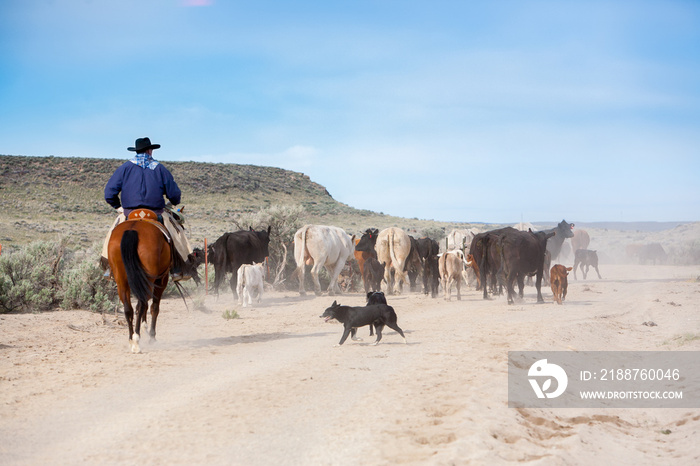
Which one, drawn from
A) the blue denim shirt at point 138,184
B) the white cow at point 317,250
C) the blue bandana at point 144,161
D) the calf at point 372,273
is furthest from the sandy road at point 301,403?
the white cow at point 317,250

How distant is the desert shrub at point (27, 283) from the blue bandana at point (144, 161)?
6.42m

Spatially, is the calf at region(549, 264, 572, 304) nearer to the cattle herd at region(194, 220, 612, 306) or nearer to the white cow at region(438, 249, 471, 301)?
the cattle herd at region(194, 220, 612, 306)

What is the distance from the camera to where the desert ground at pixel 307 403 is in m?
4.73

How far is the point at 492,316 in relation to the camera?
13711 mm

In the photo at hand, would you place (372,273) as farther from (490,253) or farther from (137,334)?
(137,334)

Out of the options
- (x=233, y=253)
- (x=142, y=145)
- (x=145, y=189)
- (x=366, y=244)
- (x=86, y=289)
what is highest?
(x=142, y=145)

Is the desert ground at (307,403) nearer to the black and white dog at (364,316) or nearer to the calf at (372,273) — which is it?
the black and white dog at (364,316)

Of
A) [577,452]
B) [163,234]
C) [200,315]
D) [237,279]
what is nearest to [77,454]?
[577,452]

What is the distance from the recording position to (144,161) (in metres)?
9.69

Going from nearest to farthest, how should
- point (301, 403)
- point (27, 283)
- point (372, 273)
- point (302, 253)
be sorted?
point (301, 403)
point (27, 283)
point (372, 273)
point (302, 253)

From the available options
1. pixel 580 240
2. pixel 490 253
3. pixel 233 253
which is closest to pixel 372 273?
pixel 490 253

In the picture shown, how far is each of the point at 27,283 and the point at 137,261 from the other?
23.4ft

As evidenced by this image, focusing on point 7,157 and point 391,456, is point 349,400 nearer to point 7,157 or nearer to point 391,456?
point 391,456

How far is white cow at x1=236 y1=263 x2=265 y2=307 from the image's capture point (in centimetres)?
1681
